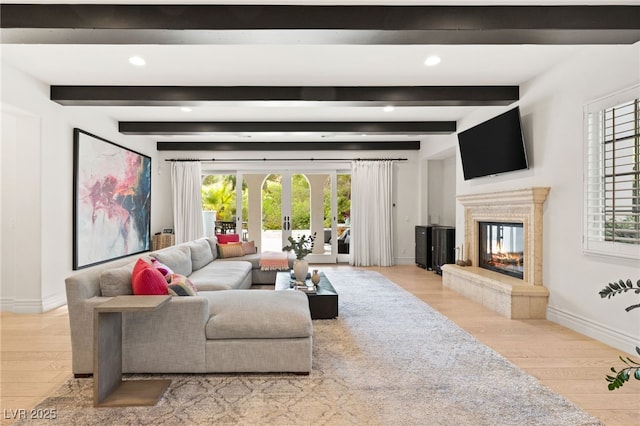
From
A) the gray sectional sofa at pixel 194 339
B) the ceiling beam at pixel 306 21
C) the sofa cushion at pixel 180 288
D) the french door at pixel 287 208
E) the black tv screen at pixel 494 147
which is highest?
the ceiling beam at pixel 306 21

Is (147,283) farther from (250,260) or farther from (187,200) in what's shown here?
(187,200)

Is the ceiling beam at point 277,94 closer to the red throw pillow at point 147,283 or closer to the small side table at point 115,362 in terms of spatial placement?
the red throw pillow at point 147,283

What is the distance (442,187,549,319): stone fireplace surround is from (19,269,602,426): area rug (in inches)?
45.3

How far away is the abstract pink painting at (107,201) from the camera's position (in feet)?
17.1

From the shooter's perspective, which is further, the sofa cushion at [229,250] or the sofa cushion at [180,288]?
the sofa cushion at [229,250]

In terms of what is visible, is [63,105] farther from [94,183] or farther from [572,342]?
[572,342]

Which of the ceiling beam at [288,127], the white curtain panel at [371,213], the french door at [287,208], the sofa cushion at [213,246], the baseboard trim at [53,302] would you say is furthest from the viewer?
the french door at [287,208]

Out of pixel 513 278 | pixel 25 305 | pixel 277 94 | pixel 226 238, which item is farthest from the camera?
pixel 226 238

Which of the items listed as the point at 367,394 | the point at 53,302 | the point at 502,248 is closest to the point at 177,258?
the point at 53,302

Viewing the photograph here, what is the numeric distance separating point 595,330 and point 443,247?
11.5 ft

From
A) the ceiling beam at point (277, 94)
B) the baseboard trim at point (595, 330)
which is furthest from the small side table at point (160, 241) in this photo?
the baseboard trim at point (595, 330)

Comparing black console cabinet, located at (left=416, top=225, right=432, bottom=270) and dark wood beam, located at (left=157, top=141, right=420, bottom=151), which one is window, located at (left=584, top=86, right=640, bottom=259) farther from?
dark wood beam, located at (left=157, top=141, right=420, bottom=151)

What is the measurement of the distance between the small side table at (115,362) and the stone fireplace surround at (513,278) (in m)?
3.56

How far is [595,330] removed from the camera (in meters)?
3.57
